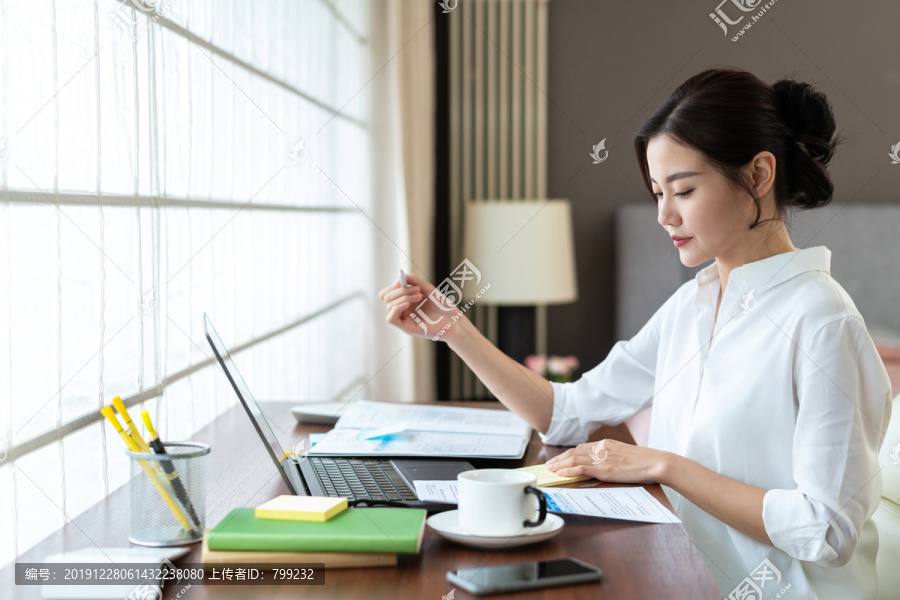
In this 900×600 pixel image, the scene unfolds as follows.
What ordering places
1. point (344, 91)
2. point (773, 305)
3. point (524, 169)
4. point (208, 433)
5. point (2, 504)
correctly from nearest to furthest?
point (2, 504) < point (773, 305) < point (208, 433) < point (344, 91) < point (524, 169)

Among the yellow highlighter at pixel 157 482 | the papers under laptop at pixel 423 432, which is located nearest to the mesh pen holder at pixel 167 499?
the yellow highlighter at pixel 157 482

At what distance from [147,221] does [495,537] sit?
2.40 feet

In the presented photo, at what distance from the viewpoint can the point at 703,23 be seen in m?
2.92

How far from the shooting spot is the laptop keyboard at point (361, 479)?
35.7 inches

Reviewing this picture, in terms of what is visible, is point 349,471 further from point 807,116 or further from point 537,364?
point 537,364

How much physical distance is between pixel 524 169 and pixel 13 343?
245cm

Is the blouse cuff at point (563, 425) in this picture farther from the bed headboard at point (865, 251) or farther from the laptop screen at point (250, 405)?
the bed headboard at point (865, 251)

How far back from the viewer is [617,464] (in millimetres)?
1001

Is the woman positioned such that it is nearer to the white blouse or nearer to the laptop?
the white blouse

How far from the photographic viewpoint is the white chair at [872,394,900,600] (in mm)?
1272

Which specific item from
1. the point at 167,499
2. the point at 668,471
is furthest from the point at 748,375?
the point at 167,499

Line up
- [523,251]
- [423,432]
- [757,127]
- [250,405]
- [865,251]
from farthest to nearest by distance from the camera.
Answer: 1. [523,251]
2. [865,251]
3. [423,432]
4. [757,127]
5. [250,405]

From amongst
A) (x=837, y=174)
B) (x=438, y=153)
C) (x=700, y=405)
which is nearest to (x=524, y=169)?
(x=438, y=153)

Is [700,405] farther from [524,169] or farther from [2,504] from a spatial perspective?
[524,169]
